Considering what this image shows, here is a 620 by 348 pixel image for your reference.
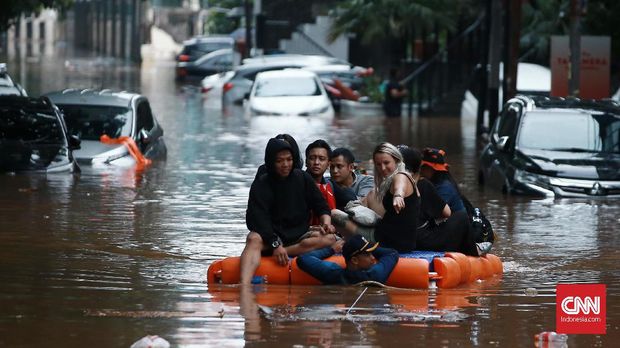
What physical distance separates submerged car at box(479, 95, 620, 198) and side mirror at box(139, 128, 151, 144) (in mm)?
5289

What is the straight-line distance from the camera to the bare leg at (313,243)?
42.5 feet

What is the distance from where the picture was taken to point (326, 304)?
1175 centimetres

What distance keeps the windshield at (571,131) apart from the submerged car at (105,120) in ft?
19.7

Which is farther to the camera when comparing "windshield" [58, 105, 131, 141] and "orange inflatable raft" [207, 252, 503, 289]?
"windshield" [58, 105, 131, 141]

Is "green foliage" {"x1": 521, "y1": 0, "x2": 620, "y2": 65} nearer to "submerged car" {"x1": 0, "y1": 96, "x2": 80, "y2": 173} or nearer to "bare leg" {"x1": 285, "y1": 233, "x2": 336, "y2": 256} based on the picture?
"submerged car" {"x1": 0, "y1": 96, "x2": 80, "y2": 173}

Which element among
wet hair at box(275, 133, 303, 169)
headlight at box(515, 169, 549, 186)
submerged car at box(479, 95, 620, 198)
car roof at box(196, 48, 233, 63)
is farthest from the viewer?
car roof at box(196, 48, 233, 63)

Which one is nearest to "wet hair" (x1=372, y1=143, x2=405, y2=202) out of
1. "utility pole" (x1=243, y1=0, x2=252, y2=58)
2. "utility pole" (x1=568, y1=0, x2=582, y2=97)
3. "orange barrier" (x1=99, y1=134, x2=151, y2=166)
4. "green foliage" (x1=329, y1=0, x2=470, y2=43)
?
"orange barrier" (x1=99, y1=134, x2=151, y2=166)

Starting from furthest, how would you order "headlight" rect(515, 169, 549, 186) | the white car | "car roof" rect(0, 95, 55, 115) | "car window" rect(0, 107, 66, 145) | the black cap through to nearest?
1. the white car
2. "car roof" rect(0, 95, 55, 115)
3. "car window" rect(0, 107, 66, 145)
4. "headlight" rect(515, 169, 549, 186)
5. the black cap

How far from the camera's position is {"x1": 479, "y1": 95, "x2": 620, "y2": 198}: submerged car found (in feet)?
67.7

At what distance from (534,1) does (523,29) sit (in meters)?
1.41

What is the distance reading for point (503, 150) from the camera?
21.9m

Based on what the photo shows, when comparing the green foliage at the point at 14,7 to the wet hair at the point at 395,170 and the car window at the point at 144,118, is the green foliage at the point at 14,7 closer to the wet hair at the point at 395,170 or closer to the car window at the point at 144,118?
the car window at the point at 144,118

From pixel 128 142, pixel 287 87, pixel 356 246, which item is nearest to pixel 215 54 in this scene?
pixel 287 87

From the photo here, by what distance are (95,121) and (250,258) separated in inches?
469
